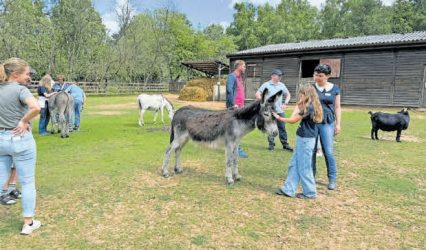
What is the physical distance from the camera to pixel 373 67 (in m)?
19.6

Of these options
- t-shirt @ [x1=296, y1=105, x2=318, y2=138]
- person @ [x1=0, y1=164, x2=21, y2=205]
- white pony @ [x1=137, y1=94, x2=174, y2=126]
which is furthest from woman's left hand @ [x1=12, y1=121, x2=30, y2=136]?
white pony @ [x1=137, y1=94, x2=174, y2=126]

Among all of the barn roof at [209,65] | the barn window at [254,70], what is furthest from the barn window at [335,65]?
the barn roof at [209,65]

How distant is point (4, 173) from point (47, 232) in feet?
2.71

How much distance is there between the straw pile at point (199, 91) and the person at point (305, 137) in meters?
21.8

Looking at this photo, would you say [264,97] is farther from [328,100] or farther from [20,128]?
[20,128]

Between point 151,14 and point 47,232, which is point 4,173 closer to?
point 47,232

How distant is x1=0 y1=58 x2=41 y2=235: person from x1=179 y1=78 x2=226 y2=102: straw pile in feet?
74.9

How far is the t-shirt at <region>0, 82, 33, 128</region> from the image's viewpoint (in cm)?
339

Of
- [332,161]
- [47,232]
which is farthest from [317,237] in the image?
[47,232]

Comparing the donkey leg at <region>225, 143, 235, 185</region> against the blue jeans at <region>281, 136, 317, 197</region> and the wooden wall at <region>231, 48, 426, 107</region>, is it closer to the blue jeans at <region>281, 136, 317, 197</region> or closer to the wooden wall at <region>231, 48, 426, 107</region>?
the blue jeans at <region>281, 136, 317, 197</region>

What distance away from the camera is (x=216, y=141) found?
549cm

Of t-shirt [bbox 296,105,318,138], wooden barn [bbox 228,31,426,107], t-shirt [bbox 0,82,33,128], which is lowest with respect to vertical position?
t-shirt [bbox 296,105,318,138]

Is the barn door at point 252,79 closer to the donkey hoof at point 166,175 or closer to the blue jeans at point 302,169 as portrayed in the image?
the donkey hoof at point 166,175

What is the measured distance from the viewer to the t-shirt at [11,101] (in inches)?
133
